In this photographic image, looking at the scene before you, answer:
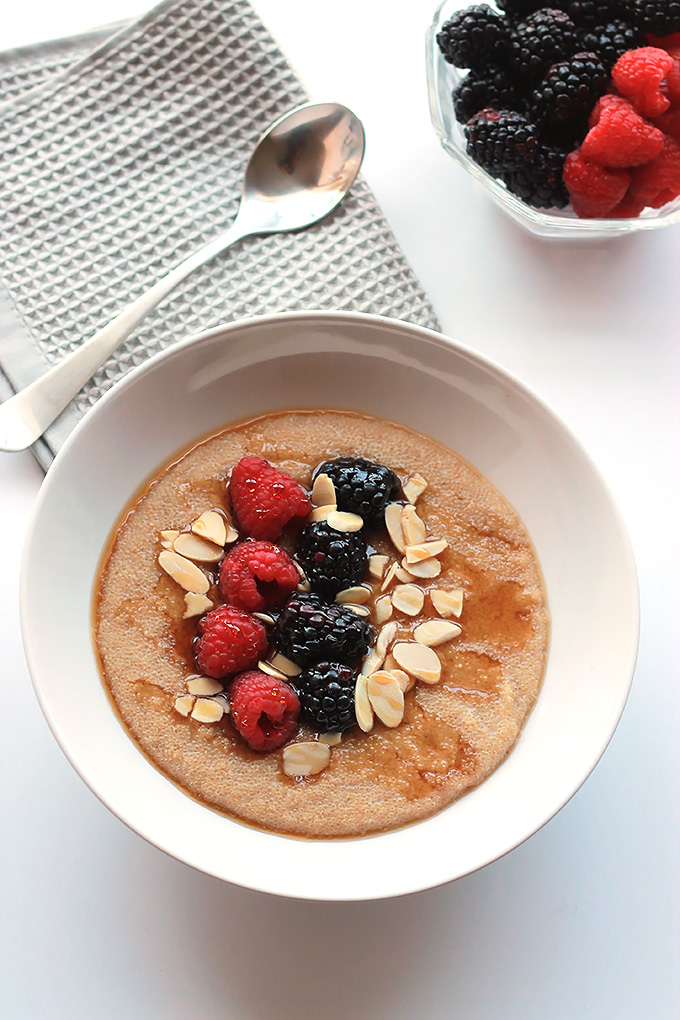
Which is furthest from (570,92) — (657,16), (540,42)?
(657,16)

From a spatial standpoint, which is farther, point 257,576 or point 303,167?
point 303,167

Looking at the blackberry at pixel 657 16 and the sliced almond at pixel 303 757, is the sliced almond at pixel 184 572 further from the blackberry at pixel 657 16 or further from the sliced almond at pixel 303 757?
the blackberry at pixel 657 16

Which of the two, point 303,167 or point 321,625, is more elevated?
point 303,167

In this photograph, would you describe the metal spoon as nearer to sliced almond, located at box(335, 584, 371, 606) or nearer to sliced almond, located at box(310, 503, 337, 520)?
sliced almond, located at box(310, 503, 337, 520)

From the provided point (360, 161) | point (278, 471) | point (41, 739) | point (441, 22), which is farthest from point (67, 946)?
point (441, 22)

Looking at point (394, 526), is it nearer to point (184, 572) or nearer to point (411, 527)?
point (411, 527)

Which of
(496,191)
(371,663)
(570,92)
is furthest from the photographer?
(496,191)

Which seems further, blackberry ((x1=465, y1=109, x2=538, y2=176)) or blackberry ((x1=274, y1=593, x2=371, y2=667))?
blackberry ((x1=465, y1=109, x2=538, y2=176))

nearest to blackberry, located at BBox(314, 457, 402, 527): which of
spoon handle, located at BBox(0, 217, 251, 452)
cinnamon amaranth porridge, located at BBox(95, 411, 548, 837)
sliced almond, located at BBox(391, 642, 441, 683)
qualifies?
cinnamon amaranth porridge, located at BBox(95, 411, 548, 837)
